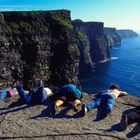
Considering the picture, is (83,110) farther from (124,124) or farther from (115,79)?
(115,79)

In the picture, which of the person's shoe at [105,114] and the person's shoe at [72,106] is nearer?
the person's shoe at [105,114]

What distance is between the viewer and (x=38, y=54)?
244ft

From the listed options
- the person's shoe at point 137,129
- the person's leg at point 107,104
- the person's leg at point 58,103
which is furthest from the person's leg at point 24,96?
the person's shoe at point 137,129

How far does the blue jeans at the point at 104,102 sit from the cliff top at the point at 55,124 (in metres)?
0.30

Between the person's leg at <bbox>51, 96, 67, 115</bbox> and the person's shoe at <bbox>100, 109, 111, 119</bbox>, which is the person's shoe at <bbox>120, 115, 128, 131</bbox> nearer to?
the person's shoe at <bbox>100, 109, 111, 119</bbox>

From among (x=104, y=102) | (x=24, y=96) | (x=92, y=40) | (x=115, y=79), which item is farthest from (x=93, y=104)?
(x=92, y=40)

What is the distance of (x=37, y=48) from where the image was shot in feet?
243

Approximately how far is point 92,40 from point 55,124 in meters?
178

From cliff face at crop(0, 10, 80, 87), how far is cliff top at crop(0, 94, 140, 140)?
46.0 m

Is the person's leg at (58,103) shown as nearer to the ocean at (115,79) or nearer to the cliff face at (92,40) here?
the ocean at (115,79)

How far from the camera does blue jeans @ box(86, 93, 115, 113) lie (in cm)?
1568

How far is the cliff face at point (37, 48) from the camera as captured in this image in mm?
65812

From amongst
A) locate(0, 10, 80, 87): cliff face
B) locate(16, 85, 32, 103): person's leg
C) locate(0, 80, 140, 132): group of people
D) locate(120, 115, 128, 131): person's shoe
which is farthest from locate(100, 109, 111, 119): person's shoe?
locate(0, 10, 80, 87): cliff face

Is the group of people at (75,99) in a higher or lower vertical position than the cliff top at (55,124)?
higher
